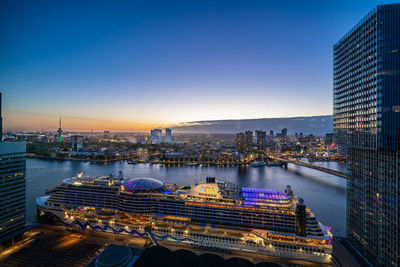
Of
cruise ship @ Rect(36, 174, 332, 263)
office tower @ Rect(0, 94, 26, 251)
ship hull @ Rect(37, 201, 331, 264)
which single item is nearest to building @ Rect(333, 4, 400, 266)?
ship hull @ Rect(37, 201, 331, 264)

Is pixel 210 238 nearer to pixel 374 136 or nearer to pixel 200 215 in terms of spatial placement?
pixel 200 215

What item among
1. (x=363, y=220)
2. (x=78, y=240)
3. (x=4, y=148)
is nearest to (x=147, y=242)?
(x=78, y=240)

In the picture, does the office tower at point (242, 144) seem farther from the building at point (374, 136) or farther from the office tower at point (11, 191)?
the office tower at point (11, 191)

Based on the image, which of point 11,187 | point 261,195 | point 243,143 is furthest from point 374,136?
point 243,143

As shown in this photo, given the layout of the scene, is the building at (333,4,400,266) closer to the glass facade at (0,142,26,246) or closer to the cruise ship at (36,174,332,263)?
the cruise ship at (36,174,332,263)

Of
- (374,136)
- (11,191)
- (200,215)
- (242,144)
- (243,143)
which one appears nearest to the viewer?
(374,136)

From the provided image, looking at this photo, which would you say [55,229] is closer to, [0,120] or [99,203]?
[99,203]
